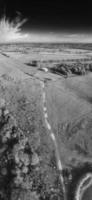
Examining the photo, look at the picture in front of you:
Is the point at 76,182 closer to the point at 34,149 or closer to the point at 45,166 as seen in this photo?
the point at 45,166

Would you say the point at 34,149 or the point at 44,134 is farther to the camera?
the point at 44,134

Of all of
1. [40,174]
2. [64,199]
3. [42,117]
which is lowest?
[64,199]

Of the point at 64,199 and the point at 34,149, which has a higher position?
the point at 34,149

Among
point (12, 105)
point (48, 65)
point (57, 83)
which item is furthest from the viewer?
point (48, 65)

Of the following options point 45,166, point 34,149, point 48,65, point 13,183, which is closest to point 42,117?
point 34,149

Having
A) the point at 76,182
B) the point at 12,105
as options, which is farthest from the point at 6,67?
the point at 76,182

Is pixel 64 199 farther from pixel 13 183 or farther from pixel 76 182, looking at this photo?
pixel 13 183

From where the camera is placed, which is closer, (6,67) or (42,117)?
(42,117)

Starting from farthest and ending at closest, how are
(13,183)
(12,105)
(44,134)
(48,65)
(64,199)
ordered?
(48,65), (12,105), (44,134), (13,183), (64,199)

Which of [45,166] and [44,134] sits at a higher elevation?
[44,134]
